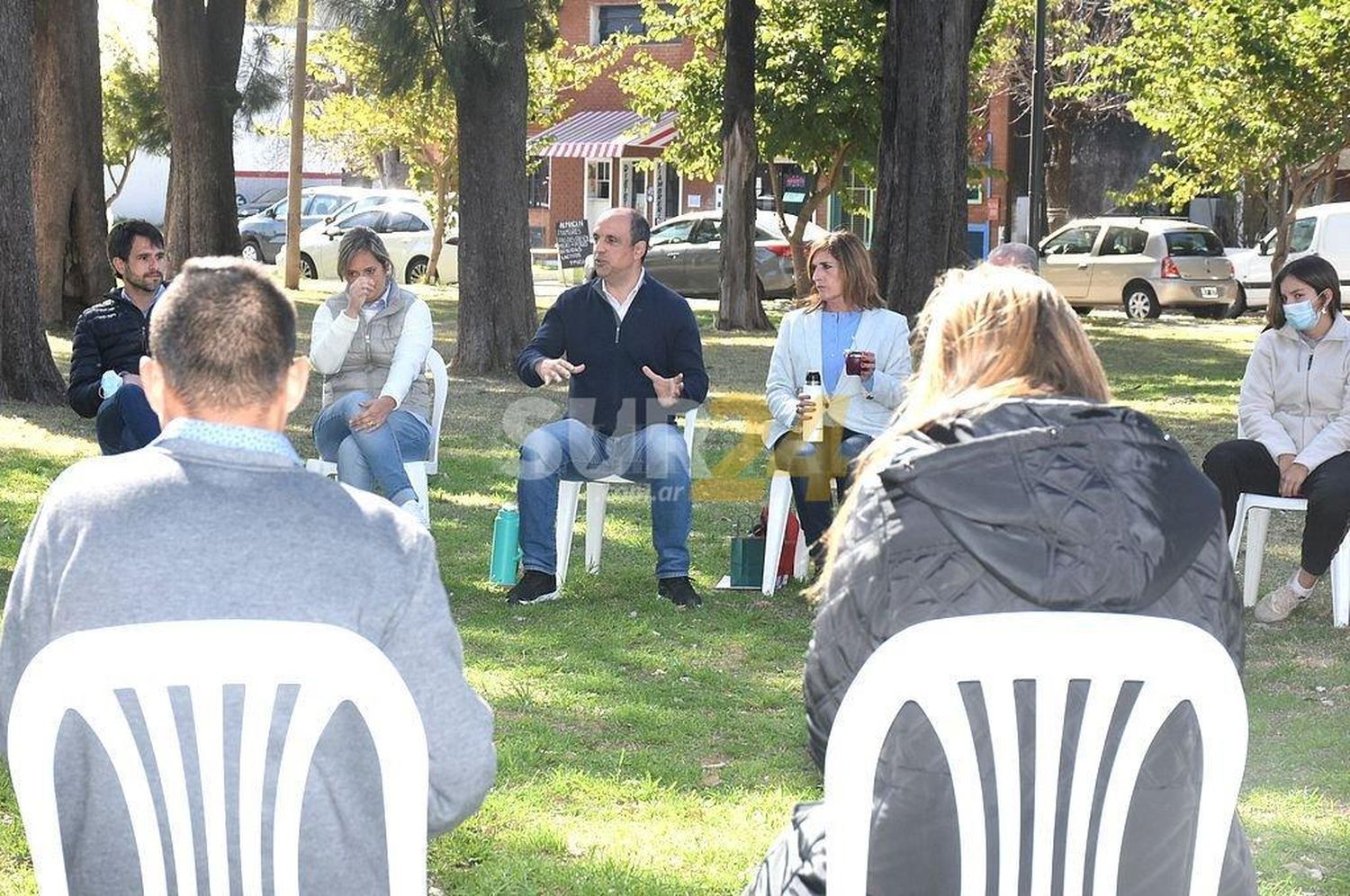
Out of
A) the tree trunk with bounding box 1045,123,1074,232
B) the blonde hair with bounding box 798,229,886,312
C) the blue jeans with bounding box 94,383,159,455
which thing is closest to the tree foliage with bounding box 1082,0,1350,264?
the tree trunk with bounding box 1045,123,1074,232

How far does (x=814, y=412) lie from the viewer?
718cm

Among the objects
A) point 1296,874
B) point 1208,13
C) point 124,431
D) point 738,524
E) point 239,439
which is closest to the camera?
point 239,439

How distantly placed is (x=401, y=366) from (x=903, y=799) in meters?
5.32

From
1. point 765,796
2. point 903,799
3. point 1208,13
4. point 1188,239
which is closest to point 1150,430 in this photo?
point 903,799

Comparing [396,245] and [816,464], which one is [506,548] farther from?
[396,245]

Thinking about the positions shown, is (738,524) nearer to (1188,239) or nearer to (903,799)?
(903,799)

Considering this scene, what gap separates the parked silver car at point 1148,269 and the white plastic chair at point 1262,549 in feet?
67.2

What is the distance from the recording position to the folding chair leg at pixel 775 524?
7480mm

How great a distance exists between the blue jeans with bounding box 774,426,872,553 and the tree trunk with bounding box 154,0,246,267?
11.8 m

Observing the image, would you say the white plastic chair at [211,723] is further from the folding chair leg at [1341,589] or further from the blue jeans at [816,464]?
the folding chair leg at [1341,589]

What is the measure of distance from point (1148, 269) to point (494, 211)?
48.4 ft

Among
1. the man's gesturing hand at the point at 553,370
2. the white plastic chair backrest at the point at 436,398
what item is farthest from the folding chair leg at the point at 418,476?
the man's gesturing hand at the point at 553,370

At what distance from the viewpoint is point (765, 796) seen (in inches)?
192

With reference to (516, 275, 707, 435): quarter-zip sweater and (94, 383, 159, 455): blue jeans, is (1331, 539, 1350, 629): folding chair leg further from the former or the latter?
(94, 383, 159, 455): blue jeans
